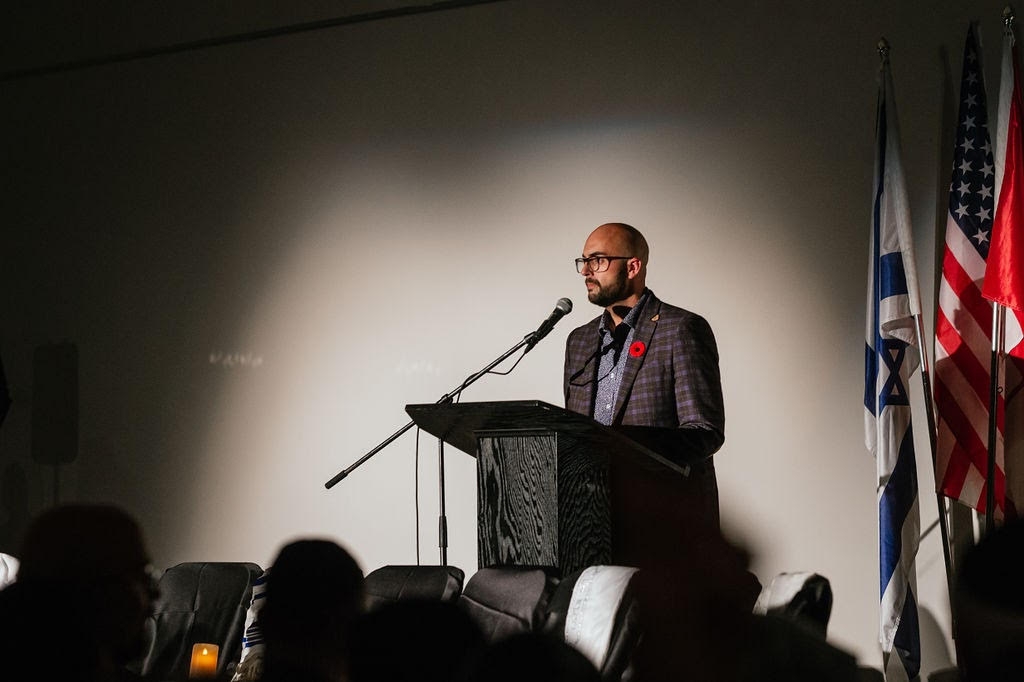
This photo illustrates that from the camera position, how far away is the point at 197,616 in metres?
4.44

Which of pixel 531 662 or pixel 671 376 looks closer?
pixel 531 662

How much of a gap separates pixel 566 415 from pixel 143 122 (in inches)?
179

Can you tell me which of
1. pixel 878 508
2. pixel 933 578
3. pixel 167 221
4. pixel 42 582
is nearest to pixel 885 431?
pixel 878 508

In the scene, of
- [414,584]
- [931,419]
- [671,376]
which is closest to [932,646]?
[931,419]

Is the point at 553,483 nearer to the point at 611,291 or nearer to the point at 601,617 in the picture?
the point at 601,617

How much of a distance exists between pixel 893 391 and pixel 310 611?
342 cm

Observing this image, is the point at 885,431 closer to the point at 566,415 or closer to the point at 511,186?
the point at 566,415

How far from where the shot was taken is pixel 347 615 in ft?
6.19

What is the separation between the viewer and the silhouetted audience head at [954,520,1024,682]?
1.18 meters

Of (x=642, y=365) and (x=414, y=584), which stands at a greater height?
(x=642, y=365)

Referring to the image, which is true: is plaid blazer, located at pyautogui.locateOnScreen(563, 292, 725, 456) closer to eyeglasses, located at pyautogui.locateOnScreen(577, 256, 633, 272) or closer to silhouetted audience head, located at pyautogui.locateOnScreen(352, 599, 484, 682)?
eyeglasses, located at pyautogui.locateOnScreen(577, 256, 633, 272)

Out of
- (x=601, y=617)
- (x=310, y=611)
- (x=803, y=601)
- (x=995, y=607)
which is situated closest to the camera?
(x=995, y=607)

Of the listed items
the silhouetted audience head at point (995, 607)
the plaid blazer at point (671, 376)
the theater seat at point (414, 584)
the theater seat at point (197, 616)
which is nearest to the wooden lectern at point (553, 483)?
the theater seat at point (414, 584)

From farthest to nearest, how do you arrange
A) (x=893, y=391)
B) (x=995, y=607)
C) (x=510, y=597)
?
(x=893, y=391) → (x=510, y=597) → (x=995, y=607)
